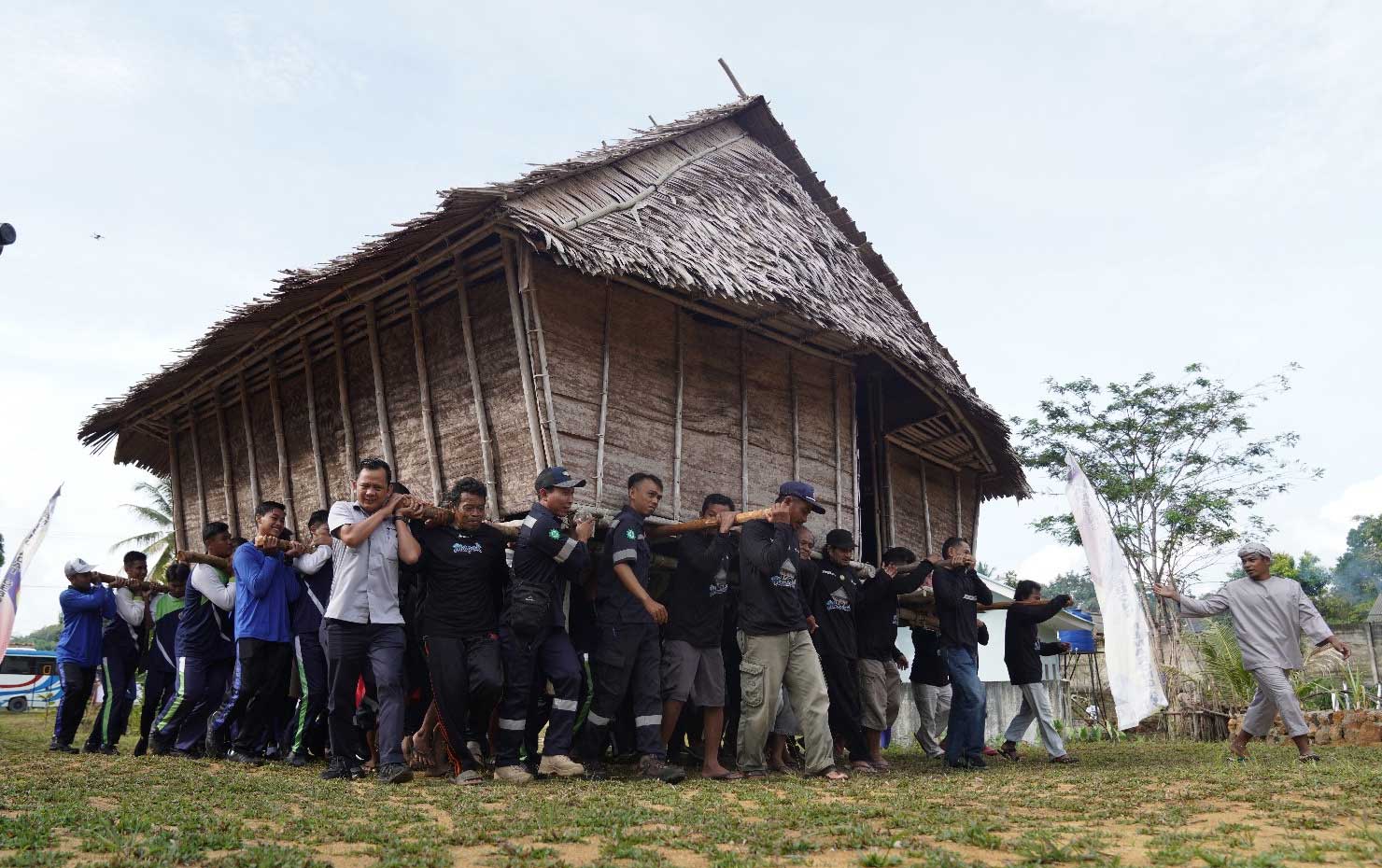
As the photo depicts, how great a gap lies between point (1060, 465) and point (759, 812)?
21325mm

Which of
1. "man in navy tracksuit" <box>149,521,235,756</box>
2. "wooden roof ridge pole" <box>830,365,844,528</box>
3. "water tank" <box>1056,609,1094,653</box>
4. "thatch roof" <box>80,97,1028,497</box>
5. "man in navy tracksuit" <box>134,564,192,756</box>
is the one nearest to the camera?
"man in navy tracksuit" <box>149,521,235,756</box>

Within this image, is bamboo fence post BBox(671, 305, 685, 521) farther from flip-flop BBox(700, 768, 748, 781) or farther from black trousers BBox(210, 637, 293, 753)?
black trousers BBox(210, 637, 293, 753)

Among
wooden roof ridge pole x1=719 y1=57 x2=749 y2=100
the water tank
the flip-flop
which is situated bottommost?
the water tank

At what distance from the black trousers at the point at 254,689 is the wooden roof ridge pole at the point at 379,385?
231cm

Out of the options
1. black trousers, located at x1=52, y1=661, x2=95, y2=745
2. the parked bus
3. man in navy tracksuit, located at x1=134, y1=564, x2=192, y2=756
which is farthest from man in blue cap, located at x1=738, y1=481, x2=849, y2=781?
the parked bus

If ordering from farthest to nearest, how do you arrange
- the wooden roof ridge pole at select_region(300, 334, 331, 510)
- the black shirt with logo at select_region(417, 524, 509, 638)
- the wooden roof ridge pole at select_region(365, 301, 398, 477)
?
the wooden roof ridge pole at select_region(300, 334, 331, 510), the wooden roof ridge pole at select_region(365, 301, 398, 477), the black shirt with logo at select_region(417, 524, 509, 638)

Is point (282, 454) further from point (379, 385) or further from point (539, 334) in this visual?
point (539, 334)

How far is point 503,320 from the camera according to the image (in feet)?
27.9

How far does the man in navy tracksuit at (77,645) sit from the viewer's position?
8.48 meters

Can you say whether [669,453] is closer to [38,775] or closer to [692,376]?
[692,376]

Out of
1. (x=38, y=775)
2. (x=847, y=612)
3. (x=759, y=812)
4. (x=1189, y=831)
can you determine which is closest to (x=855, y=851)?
(x=759, y=812)

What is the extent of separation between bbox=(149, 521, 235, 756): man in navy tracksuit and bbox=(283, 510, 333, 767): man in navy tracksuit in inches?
30.2

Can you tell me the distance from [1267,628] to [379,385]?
779cm

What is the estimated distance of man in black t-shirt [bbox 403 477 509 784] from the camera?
244 inches
